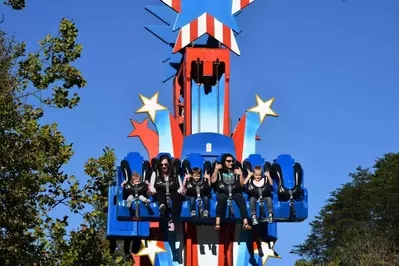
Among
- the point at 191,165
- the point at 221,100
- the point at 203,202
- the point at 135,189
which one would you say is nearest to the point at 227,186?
the point at 203,202

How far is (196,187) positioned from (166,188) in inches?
19.4

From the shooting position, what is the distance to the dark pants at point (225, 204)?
608 inches

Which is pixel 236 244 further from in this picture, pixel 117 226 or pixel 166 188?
pixel 117 226

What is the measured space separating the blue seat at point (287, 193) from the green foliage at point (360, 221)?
28.2 metres

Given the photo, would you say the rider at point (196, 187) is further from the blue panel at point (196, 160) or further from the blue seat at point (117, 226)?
the blue seat at point (117, 226)

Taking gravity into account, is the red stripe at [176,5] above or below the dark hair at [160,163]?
above

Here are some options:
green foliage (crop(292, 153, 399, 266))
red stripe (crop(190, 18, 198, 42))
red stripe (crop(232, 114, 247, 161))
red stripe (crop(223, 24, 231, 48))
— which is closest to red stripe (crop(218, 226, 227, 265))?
red stripe (crop(232, 114, 247, 161))

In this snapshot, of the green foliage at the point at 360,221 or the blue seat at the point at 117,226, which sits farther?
the green foliage at the point at 360,221

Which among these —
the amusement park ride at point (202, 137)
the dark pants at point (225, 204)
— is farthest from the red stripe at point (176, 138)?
the dark pants at point (225, 204)

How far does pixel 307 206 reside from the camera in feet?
51.8

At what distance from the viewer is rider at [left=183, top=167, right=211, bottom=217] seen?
15.5 m

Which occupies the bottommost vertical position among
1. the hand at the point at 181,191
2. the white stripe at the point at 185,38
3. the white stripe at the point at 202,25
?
the hand at the point at 181,191

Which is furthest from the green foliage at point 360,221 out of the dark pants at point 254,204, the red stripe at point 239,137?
the dark pants at point 254,204

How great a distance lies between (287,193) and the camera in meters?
15.7
